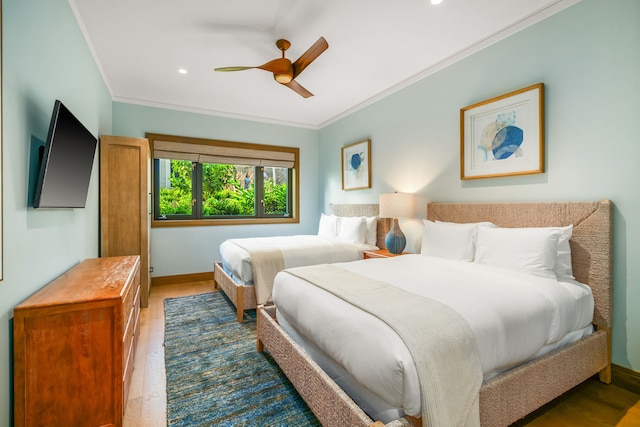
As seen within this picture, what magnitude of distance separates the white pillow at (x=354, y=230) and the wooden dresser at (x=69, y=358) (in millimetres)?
2815

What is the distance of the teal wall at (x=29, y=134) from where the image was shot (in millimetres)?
1312

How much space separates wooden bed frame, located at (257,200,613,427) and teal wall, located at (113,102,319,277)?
2.78 metres

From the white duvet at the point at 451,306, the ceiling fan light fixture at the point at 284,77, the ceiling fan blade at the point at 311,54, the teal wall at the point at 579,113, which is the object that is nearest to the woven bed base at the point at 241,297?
the white duvet at the point at 451,306

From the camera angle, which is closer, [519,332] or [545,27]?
[519,332]

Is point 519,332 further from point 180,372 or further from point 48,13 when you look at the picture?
point 48,13

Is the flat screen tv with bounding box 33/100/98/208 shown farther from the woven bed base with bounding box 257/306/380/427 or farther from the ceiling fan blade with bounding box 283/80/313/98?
the ceiling fan blade with bounding box 283/80/313/98

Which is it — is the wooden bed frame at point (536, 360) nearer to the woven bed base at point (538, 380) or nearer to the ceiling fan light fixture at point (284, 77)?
the woven bed base at point (538, 380)

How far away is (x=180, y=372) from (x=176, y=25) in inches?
110

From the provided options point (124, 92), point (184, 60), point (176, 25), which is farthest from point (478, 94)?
point (124, 92)

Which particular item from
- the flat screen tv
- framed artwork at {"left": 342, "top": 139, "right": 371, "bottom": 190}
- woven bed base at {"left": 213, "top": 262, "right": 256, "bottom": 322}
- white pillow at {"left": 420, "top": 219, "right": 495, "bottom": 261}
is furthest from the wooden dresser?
framed artwork at {"left": 342, "top": 139, "right": 371, "bottom": 190}

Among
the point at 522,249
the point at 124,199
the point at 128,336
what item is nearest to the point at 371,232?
the point at 522,249

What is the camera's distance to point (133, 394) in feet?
6.11

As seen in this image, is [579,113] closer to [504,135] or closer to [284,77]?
[504,135]

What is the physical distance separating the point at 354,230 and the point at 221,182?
254 cm
